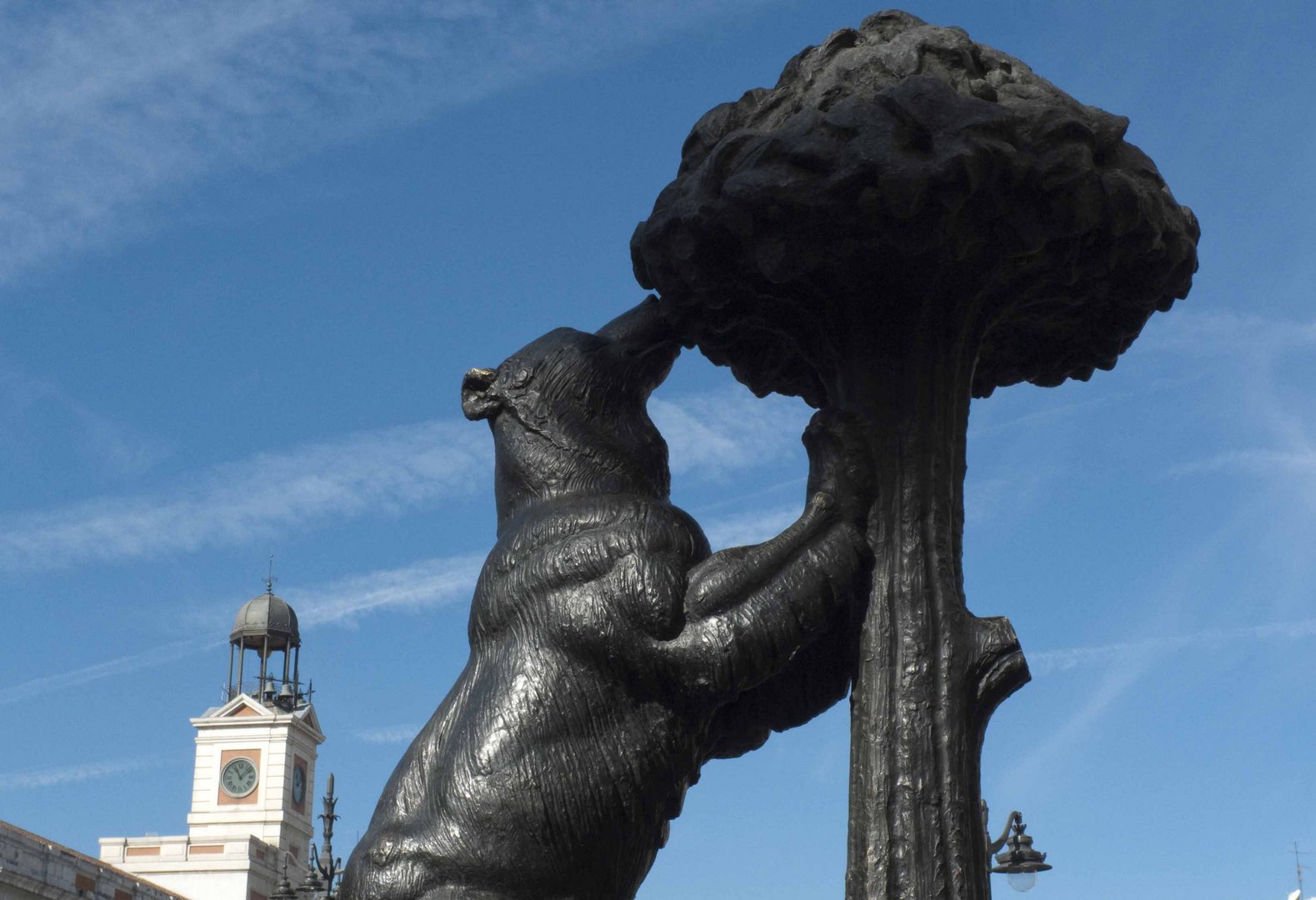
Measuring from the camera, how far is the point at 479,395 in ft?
13.1

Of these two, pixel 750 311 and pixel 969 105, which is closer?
pixel 969 105

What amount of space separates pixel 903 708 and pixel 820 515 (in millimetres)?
480

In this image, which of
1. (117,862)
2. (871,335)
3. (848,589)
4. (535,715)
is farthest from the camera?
(117,862)

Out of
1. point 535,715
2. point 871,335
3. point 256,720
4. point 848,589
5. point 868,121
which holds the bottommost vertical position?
point 535,715

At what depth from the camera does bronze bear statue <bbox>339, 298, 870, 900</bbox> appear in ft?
11.1

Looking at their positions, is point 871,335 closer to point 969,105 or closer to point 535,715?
point 969,105

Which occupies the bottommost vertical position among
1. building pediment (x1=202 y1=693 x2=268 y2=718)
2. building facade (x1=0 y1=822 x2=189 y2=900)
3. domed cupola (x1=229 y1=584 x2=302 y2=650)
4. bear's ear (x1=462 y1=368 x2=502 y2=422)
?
bear's ear (x1=462 y1=368 x2=502 y2=422)

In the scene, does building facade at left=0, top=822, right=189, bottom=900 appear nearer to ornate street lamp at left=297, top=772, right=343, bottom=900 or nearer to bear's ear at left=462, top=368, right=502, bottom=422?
ornate street lamp at left=297, top=772, right=343, bottom=900

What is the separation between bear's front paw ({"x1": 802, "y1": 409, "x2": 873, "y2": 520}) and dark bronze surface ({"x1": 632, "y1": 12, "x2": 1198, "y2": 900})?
44 mm

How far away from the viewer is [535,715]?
3.44m

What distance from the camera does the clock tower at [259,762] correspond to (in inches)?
2096

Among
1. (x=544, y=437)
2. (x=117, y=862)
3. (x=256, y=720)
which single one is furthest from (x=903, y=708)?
(x=256, y=720)

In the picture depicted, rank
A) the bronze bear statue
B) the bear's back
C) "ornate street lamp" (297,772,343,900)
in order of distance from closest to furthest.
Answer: the bronze bear statue → the bear's back → "ornate street lamp" (297,772,343,900)

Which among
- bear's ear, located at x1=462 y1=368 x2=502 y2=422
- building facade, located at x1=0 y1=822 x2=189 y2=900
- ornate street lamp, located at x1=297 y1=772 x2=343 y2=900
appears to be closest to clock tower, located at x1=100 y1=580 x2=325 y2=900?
building facade, located at x1=0 y1=822 x2=189 y2=900
